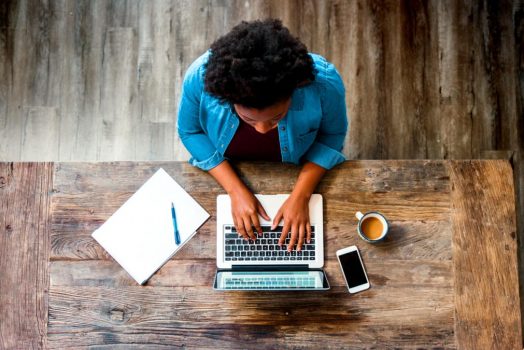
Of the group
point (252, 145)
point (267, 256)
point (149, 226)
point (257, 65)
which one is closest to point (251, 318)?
point (267, 256)

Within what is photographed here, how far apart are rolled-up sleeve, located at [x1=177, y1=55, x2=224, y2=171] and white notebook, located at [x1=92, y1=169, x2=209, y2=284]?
120 mm

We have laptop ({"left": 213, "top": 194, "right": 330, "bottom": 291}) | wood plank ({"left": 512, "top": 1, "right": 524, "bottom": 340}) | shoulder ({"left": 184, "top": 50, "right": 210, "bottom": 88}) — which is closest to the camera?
shoulder ({"left": 184, "top": 50, "right": 210, "bottom": 88})

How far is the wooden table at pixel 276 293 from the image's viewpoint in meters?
1.28

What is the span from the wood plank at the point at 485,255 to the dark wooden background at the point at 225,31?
793mm

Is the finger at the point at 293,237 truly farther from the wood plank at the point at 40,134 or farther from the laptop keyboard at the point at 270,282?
the wood plank at the point at 40,134

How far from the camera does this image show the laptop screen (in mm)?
1250

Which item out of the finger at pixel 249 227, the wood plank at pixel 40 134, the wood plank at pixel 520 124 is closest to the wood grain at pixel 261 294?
the finger at pixel 249 227

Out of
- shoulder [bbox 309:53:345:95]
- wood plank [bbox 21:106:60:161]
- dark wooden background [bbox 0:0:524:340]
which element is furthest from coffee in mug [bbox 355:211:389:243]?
wood plank [bbox 21:106:60:161]

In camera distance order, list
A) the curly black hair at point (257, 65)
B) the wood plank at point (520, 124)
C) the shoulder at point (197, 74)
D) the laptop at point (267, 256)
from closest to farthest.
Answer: the curly black hair at point (257, 65) → the shoulder at point (197, 74) → the laptop at point (267, 256) → the wood plank at point (520, 124)

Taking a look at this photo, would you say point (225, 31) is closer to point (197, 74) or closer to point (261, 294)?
point (197, 74)

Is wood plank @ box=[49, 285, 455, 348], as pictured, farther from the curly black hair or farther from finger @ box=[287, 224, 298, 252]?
the curly black hair

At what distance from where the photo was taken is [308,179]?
1.31 m

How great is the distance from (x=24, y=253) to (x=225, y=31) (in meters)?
1.37

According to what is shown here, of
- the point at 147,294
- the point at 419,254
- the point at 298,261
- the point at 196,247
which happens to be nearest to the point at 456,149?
the point at 419,254
